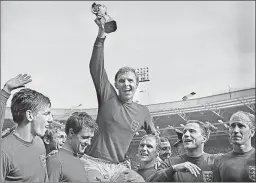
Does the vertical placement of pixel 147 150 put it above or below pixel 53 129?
below

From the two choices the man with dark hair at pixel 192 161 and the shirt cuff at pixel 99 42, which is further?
the shirt cuff at pixel 99 42

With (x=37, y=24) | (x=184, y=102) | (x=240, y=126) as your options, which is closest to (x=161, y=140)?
(x=184, y=102)

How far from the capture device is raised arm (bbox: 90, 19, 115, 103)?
375cm

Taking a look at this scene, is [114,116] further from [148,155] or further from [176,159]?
[176,159]

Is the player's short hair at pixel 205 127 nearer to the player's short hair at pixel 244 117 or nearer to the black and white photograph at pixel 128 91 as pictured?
the black and white photograph at pixel 128 91

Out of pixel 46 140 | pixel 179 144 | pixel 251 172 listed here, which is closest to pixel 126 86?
pixel 179 144

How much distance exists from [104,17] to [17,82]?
1001 mm

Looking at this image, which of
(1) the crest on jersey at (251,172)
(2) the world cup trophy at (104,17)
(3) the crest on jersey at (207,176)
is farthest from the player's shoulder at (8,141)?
(1) the crest on jersey at (251,172)

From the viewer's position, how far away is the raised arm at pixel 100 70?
375cm

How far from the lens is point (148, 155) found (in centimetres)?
371

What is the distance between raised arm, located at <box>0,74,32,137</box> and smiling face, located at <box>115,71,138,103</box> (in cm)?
82

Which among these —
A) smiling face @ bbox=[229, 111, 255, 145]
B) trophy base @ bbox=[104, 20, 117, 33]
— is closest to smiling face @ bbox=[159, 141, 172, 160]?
smiling face @ bbox=[229, 111, 255, 145]

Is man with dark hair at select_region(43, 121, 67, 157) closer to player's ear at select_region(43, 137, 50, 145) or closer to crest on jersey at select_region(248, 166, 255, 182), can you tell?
player's ear at select_region(43, 137, 50, 145)

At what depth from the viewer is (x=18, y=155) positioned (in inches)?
135
